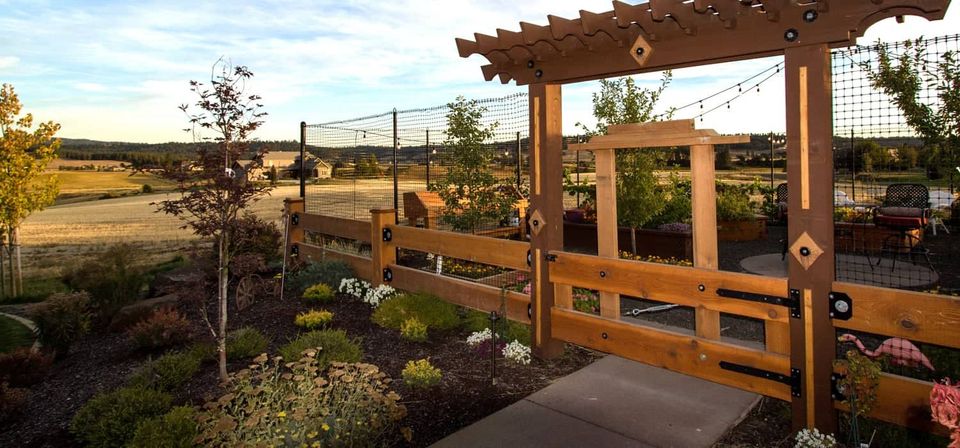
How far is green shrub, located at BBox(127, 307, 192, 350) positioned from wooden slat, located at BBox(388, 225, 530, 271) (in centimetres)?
280

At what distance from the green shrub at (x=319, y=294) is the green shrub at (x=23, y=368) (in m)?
2.90

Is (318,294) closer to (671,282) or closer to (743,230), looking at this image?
(671,282)

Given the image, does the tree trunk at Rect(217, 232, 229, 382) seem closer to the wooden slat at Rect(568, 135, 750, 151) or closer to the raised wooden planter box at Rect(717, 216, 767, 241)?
the wooden slat at Rect(568, 135, 750, 151)

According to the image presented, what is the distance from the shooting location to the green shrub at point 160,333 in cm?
548

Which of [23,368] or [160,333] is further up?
[160,333]

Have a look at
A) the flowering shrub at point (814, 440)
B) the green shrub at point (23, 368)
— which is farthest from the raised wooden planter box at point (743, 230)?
the green shrub at point (23, 368)

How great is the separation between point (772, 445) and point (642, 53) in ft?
9.38

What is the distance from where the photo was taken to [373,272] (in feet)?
25.4

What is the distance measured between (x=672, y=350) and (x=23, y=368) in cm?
574

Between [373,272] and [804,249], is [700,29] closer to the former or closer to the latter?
[804,249]

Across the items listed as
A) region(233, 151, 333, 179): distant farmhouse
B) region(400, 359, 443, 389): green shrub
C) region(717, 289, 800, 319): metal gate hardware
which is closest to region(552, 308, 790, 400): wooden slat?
region(717, 289, 800, 319): metal gate hardware

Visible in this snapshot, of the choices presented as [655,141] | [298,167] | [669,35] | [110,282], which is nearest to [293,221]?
[298,167]

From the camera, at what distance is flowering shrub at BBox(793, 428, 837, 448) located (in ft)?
10.5

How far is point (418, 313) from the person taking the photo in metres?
6.02
